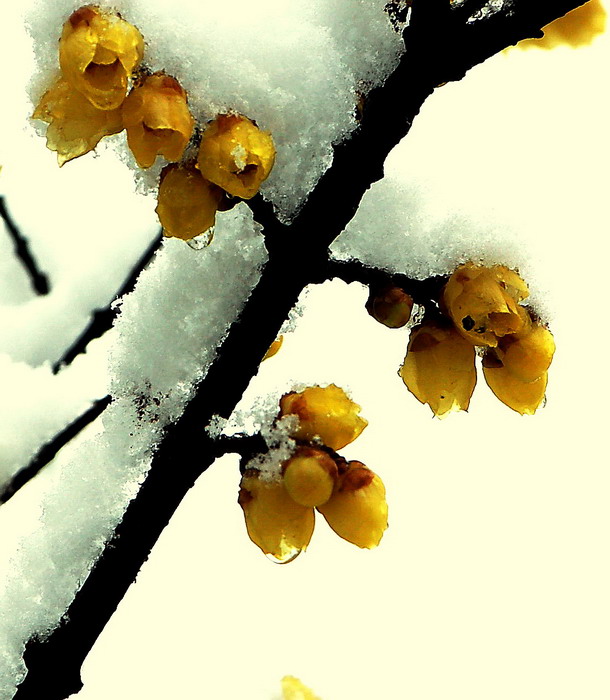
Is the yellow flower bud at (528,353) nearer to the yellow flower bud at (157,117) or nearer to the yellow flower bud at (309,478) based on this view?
the yellow flower bud at (309,478)

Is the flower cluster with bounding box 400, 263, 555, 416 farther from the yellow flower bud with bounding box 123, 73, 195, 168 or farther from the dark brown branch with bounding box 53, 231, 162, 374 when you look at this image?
the dark brown branch with bounding box 53, 231, 162, 374

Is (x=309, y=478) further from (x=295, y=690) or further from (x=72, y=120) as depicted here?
(x=295, y=690)

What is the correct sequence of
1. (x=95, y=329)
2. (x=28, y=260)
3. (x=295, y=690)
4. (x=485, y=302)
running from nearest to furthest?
1. (x=485, y=302)
2. (x=295, y=690)
3. (x=95, y=329)
4. (x=28, y=260)

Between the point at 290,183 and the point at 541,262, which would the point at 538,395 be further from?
the point at 290,183

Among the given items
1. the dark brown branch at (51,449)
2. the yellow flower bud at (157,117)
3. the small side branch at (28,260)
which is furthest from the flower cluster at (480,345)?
the small side branch at (28,260)

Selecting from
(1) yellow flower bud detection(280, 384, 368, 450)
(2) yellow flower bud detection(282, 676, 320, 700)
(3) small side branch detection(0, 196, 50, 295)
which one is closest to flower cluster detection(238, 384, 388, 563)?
(1) yellow flower bud detection(280, 384, 368, 450)

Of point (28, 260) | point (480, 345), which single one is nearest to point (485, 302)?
point (480, 345)
